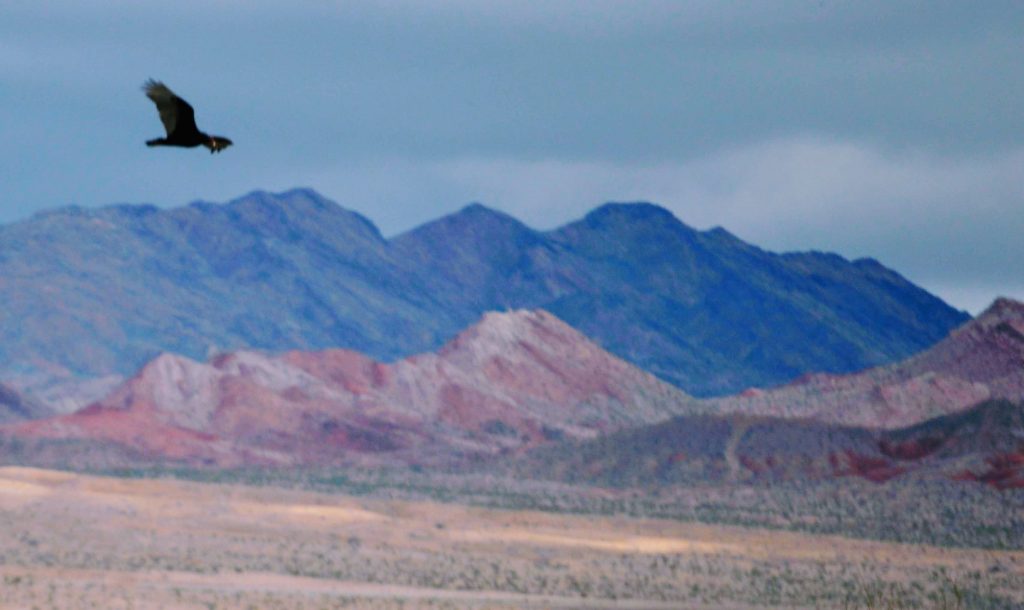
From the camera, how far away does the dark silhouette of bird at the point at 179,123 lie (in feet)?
64.4

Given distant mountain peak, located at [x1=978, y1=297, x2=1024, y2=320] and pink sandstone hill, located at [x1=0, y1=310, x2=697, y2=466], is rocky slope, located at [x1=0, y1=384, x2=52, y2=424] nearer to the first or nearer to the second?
pink sandstone hill, located at [x1=0, y1=310, x2=697, y2=466]

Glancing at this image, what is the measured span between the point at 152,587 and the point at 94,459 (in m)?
70.7

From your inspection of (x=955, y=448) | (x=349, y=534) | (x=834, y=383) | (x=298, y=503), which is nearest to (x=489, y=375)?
(x=834, y=383)

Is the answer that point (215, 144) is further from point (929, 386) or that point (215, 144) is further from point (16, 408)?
point (16, 408)

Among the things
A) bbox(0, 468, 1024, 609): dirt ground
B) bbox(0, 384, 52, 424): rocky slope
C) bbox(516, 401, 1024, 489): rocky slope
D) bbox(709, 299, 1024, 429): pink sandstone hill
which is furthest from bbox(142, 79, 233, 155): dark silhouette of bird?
bbox(0, 384, 52, 424): rocky slope

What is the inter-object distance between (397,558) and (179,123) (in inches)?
1449

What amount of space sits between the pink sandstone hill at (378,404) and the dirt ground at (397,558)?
46.0 meters

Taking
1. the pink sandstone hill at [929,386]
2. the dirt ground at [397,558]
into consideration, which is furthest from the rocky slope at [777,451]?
the dirt ground at [397,558]

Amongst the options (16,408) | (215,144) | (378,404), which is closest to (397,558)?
(215,144)

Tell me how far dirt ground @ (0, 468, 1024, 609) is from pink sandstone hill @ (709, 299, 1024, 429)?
52.6 meters

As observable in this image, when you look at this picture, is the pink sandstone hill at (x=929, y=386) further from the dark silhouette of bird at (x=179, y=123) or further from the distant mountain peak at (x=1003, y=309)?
the dark silhouette of bird at (x=179, y=123)

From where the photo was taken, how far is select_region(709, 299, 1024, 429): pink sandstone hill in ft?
405

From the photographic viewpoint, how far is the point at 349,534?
63.3 m

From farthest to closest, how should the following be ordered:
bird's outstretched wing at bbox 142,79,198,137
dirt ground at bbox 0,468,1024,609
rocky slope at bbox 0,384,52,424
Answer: rocky slope at bbox 0,384,52,424, dirt ground at bbox 0,468,1024,609, bird's outstretched wing at bbox 142,79,198,137
